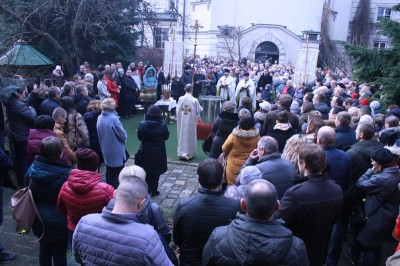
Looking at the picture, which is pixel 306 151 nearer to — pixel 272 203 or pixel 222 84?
pixel 272 203

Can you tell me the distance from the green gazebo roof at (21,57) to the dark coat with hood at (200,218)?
264 inches

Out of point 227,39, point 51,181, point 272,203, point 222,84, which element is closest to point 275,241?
point 272,203

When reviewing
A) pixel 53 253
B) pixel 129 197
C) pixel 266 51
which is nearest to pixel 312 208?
pixel 129 197

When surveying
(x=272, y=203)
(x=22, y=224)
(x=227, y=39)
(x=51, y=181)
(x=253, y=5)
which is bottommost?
(x=22, y=224)

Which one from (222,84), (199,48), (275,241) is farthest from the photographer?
(199,48)

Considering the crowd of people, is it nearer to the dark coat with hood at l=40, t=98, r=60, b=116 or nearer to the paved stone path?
the dark coat with hood at l=40, t=98, r=60, b=116

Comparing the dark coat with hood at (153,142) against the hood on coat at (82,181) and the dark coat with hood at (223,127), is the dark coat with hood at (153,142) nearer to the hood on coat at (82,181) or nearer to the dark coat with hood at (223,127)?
the dark coat with hood at (223,127)

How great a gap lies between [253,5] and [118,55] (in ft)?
69.0

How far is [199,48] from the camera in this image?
36.8 meters

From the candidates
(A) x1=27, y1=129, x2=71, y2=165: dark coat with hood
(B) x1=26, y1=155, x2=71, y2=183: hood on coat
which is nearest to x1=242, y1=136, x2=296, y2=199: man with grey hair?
(B) x1=26, y1=155, x2=71, y2=183: hood on coat

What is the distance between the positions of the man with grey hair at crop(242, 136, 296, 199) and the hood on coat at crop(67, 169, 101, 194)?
1.72 m

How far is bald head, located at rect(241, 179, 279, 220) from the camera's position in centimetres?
256

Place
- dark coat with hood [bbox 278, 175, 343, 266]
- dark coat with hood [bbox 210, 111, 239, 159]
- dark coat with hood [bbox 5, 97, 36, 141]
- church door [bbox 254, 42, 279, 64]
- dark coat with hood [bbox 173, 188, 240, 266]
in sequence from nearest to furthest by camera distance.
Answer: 1. dark coat with hood [bbox 173, 188, 240, 266]
2. dark coat with hood [bbox 278, 175, 343, 266]
3. dark coat with hood [bbox 5, 97, 36, 141]
4. dark coat with hood [bbox 210, 111, 239, 159]
5. church door [bbox 254, 42, 279, 64]

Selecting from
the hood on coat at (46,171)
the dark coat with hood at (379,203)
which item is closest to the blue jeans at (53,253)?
the hood on coat at (46,171)
